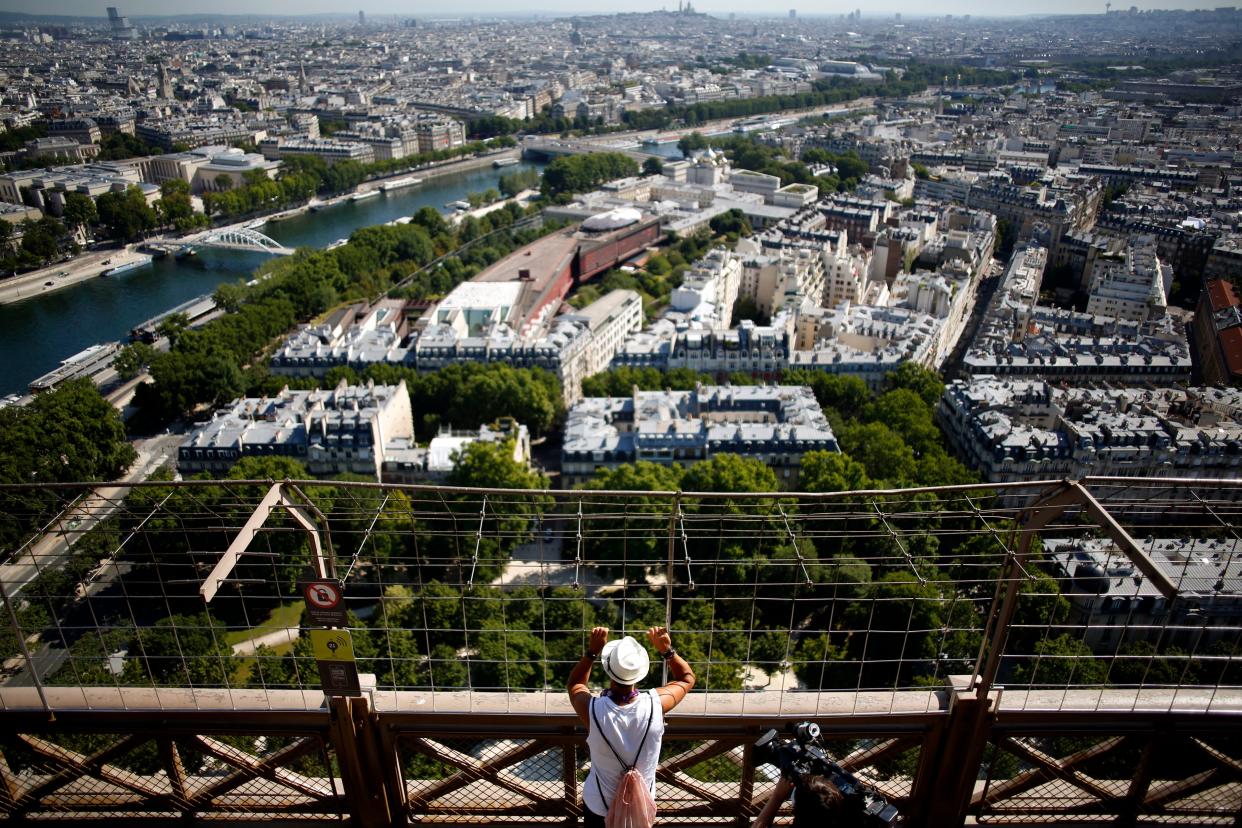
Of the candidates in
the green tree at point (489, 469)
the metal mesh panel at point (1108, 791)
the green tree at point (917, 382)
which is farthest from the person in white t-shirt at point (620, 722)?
the green tree at point (917, 382)

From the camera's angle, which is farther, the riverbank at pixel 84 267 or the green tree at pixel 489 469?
the riverbank at pixel 84 267

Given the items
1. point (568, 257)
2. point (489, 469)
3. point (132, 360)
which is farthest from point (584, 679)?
point (568, 257)

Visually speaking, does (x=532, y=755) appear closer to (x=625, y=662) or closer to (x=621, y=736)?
(x=621, y=736)

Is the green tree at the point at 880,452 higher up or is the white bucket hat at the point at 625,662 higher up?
the white bucket hat at the point at 625,662

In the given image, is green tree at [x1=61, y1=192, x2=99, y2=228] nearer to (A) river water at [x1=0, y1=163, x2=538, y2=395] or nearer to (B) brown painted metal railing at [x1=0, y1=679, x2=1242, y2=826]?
(A) river water at [x1=0, y1=163, x2=538, y2=395]

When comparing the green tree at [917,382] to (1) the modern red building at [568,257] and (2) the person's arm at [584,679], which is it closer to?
(1) the modern red building at [568,257]

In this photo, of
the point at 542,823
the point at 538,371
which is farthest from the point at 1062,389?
the point at 542,823

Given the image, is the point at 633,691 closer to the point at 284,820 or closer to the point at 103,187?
the point at 284,820
